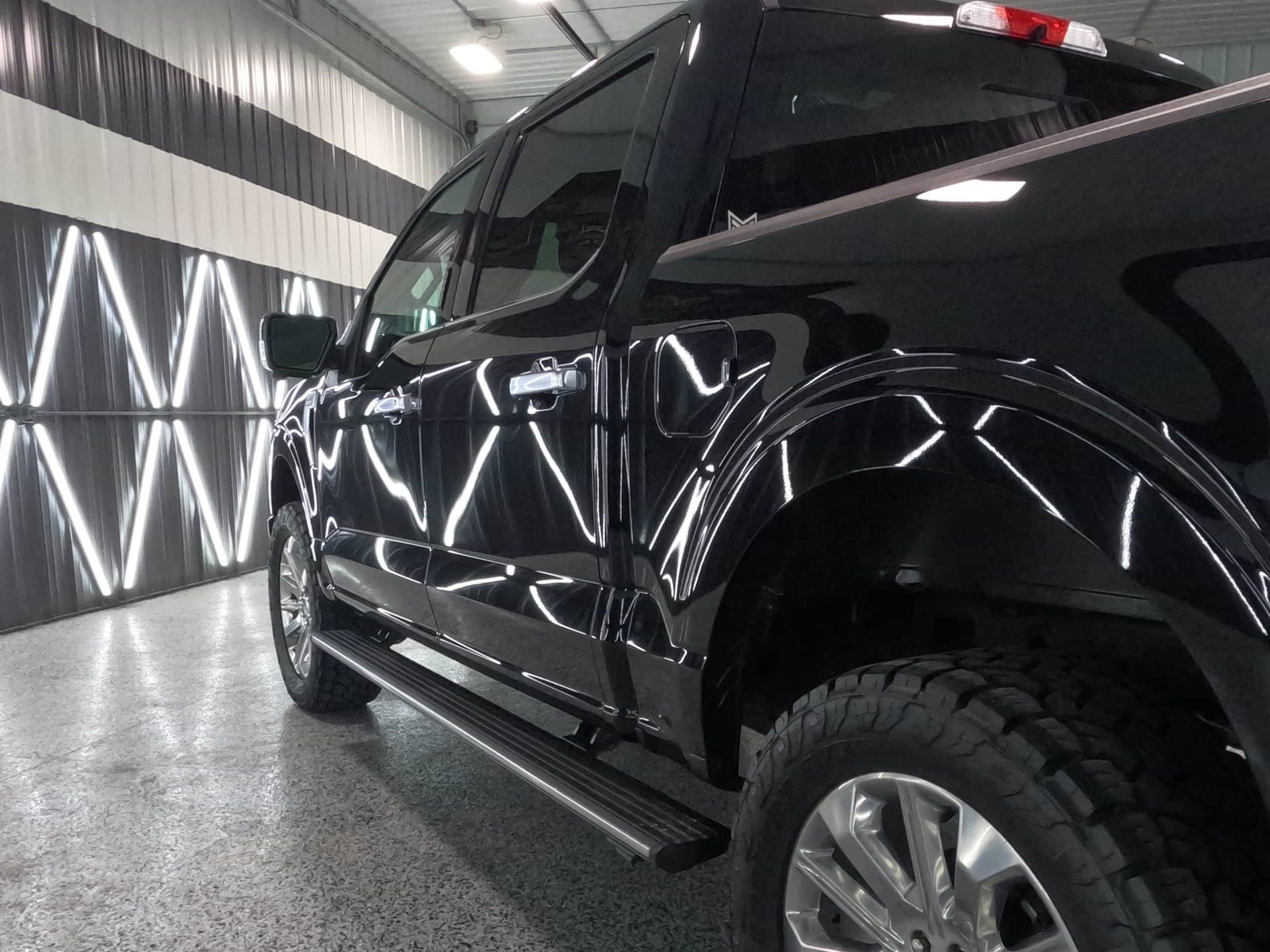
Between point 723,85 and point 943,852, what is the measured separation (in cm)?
125

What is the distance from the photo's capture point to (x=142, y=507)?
626cm

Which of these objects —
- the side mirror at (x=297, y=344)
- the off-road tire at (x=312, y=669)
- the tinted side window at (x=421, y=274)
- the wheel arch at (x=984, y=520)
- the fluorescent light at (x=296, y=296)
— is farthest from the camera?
the fluorescent light at (x=296, y=296)

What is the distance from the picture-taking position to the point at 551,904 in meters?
2.01

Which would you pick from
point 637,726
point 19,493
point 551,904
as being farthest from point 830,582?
point 19,493

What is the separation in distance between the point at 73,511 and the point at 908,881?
19.7 ft

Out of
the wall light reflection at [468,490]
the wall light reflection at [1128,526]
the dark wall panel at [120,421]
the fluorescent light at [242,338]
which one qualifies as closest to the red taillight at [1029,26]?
the wall light reflection at [1128,526]

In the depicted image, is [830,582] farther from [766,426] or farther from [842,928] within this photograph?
[842,928]

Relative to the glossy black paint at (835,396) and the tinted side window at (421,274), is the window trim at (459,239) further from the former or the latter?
the glossy black paint at (835,396)

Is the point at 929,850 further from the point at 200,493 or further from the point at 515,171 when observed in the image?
the point at 200,493

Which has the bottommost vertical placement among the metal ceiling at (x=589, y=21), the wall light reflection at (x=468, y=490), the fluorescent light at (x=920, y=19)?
the wall light reflection at (x=468, y=490)

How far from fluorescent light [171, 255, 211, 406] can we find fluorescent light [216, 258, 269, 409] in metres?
0.17

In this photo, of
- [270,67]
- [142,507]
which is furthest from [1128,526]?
[270,67]

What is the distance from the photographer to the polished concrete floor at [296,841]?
6.43ft

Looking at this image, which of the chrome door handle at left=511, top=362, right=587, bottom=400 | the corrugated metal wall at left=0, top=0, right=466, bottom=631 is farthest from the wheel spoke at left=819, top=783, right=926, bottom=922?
the corrugated metal wall at left=0, top=0, right=466, bottom=631
